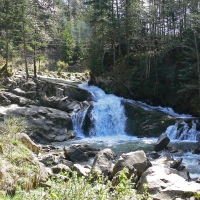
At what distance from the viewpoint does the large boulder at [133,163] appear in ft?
34.3

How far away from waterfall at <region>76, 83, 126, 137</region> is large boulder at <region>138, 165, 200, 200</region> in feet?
43.7

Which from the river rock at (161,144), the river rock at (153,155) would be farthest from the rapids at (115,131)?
the river rock at (153,155)

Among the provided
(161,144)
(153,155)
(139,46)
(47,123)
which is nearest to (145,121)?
(161,144)

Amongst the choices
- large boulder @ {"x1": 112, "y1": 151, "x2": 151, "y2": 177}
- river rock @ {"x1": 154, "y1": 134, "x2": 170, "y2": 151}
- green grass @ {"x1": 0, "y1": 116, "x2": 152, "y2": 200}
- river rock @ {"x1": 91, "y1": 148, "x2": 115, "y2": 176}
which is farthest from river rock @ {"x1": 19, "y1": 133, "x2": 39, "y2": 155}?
river rock @ {"x1": 154, "y1": 134, "x2": 170, "y2": 151}

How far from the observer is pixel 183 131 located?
1977cm

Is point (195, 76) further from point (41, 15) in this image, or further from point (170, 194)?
point (41, 15)

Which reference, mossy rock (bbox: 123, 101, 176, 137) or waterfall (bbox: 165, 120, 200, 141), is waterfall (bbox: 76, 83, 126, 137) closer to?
mossy rock (bbox: 123, 101, 176, 137)

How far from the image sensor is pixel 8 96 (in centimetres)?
2350

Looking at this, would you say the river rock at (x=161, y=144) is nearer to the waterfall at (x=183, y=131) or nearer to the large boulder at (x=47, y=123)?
the waterfall at (x=183, y=131)

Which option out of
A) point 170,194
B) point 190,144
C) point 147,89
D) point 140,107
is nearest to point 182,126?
point 190,144

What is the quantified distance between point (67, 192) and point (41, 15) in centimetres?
6570

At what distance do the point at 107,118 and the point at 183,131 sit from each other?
675 centimetres

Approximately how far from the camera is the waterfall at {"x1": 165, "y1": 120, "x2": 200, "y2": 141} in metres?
19.5

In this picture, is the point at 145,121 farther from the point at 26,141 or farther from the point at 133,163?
the point at 133,163
